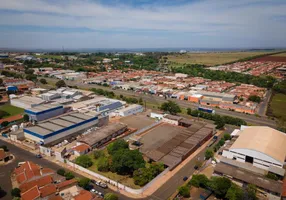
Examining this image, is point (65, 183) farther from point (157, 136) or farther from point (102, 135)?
point (157, 136)

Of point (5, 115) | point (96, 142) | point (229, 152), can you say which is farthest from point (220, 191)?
point (5, 115)

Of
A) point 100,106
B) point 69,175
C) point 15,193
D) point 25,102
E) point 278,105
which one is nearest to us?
point 15,193

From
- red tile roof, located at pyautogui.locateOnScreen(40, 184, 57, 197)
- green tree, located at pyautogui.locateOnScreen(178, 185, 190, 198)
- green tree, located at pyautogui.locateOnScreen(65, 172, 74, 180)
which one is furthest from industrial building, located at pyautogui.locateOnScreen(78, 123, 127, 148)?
green tree, located at pyautogui.locateOnScreen(178, 185, 190, 198)

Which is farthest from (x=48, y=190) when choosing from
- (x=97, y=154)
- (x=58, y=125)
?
(x=58, y=125)

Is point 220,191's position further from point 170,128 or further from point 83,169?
point 170,128

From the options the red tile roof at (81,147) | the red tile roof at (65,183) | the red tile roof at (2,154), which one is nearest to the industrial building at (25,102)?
the red tile roof at (2,154)

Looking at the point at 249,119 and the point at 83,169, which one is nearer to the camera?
the point at 83,169
